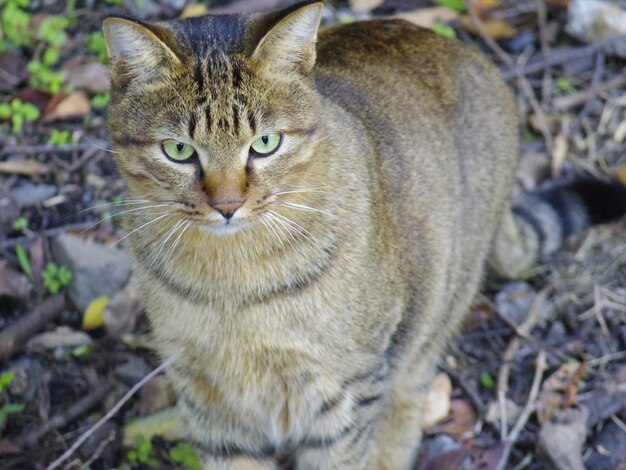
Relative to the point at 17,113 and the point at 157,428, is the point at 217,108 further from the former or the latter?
the point at 17,113

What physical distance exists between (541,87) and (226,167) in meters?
2.80

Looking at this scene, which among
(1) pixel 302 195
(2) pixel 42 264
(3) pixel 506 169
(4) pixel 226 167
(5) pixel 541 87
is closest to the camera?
(4) pixel 226 167

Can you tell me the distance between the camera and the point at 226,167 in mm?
2410

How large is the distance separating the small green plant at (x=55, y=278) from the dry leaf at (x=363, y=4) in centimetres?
226

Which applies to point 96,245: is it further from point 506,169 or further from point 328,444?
point 506,169

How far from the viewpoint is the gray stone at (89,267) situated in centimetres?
382

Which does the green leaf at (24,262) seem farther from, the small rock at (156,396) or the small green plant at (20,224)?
the small rock at (156,396)

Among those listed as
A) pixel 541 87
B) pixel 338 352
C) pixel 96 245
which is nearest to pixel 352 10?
pixel 541 87

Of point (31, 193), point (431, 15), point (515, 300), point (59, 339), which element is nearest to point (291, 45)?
point (59, 339)

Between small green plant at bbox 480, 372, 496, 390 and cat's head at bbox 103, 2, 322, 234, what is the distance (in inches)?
63.0

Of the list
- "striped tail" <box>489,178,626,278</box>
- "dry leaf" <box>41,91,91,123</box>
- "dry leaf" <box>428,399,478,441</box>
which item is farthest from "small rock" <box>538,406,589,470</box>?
"dry leaf" <box>41,91,91,123</box>

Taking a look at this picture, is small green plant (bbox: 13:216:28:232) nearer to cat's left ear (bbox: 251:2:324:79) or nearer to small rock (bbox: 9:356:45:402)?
small rock (bbox: 9:356:45:402)

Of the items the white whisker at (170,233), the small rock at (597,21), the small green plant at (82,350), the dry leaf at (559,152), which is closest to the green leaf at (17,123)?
the small green plant at (82,350)

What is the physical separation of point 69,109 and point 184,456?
1912mm
